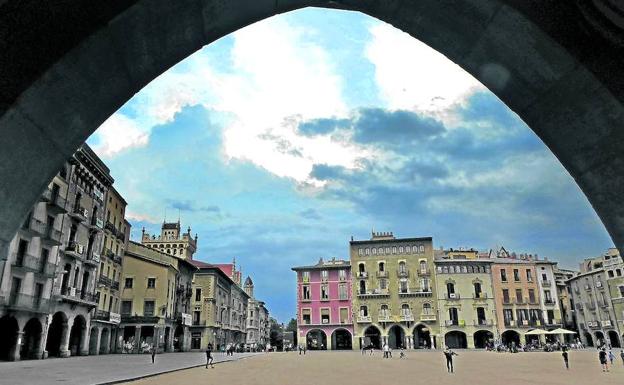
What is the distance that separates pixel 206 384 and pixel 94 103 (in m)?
19.1

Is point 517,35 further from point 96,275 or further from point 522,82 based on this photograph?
point 96,275

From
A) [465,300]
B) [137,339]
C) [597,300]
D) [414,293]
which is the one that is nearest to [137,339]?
[137,339]

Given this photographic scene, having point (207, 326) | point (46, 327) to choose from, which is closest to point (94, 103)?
point (46, 327)

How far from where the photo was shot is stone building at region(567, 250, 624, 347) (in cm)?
7169

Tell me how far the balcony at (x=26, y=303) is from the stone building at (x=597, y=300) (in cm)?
7533

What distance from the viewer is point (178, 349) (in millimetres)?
70500

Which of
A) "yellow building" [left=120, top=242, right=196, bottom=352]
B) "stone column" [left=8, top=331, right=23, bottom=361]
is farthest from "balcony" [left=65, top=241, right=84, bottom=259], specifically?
"yellow building" [left=120, top=242, right=196, bottom=352]

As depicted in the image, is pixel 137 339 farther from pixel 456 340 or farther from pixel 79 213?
pixel 456 340

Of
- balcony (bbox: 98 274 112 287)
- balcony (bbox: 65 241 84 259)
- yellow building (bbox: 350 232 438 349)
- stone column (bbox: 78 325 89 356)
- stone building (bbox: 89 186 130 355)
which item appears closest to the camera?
balcony (bbox: 65 241 84 259)

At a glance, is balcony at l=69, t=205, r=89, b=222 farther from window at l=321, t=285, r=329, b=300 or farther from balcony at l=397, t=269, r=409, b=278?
balcony at l=397, t=269, r=409, b=278

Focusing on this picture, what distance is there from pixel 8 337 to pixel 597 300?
83.1 meters

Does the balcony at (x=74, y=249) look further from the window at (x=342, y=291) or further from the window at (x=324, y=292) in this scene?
the window at (x=342, y=291)

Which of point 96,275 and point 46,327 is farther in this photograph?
point 96,275

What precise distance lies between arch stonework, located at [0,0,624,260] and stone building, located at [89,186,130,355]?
163ft
